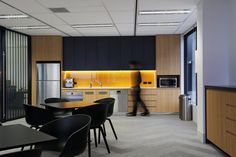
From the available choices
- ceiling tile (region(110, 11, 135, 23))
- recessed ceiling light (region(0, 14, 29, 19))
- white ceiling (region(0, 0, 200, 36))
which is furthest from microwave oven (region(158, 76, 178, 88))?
recessed ceiling light (region(0, 14, 29, 19))

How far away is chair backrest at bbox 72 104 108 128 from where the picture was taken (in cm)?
450

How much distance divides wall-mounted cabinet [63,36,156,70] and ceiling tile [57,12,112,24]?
8.48 feet

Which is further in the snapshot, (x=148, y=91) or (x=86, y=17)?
(x=148, y=91)

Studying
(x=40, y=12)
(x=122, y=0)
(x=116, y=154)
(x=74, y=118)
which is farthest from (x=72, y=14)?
(x=74, y=118)

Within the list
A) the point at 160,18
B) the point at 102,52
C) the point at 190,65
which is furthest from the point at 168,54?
the point at 160,18

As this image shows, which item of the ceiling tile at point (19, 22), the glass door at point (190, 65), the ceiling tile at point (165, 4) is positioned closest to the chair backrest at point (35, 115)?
the ceiling tile at point (165, 4)

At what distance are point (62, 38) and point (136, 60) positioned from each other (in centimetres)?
296

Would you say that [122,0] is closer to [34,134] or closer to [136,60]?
[34,134]

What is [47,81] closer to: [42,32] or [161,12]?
[42,32]

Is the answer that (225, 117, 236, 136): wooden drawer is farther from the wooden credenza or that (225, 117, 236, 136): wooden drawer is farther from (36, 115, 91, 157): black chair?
(36, 115, 91, 157): black chair

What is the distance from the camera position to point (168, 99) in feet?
32.0

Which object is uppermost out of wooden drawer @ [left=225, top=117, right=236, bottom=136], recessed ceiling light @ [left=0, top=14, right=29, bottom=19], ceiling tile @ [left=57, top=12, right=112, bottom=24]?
ceiling tile @ [left=57, top=12, right=112, bottom=24]

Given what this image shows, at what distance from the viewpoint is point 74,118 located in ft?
9.96

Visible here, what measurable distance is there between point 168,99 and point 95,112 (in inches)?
Result: 223
